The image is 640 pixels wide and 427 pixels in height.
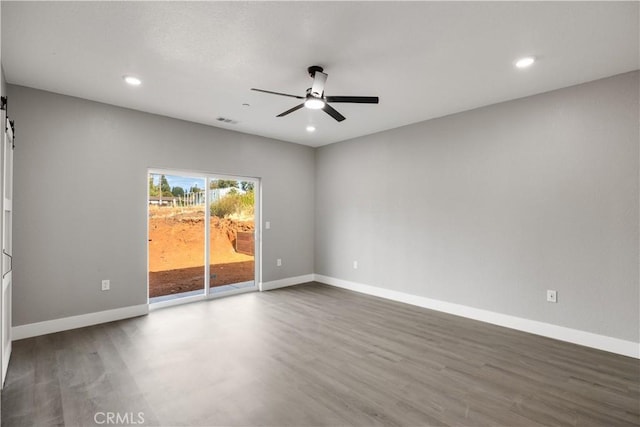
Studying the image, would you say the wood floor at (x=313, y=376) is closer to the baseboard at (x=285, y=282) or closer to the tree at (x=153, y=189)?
the baseboard at (x=285, y=282)

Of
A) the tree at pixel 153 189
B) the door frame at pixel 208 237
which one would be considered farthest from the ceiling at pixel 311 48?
the door frame at pixel 208 237

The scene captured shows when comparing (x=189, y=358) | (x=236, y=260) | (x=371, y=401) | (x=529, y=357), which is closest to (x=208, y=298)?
(x=236, y=260)

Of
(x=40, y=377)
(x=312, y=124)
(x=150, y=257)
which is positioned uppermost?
(x=312, y=124)

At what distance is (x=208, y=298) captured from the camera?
5113mm

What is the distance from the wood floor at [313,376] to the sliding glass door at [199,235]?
2.96 feet

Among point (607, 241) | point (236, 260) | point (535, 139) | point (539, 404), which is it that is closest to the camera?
point (539, 404)

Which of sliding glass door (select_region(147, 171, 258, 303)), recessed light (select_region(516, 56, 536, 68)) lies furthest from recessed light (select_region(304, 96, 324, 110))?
sliding glass door (select_region(147, 171, 258, 303))

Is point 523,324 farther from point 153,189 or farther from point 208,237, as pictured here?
point 153,189

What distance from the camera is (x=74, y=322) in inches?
151

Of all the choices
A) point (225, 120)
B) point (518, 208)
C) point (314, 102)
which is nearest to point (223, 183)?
point (225, 120)

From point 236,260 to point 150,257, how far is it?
144cm

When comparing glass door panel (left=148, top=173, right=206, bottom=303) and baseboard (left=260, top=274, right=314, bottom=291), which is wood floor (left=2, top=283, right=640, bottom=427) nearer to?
glass door panel (left=148, top=173, right=206, bottom=303)

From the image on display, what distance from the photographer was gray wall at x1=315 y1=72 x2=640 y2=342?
3.21m

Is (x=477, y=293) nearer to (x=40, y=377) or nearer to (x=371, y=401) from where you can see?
(x=371, y=401)
